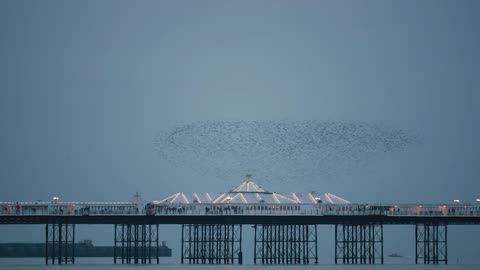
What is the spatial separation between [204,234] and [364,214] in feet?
68.4

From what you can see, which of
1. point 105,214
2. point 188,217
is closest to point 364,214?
point 188,217

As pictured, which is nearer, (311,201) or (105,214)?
(105,214)

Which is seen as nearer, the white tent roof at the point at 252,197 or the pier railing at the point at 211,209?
the pier railing at the point at 211,209

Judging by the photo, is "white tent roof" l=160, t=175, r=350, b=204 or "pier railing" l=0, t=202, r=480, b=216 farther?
"white tent roof" l=160, t=175, r=350, b=204

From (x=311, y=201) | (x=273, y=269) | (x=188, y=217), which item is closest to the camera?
(x=273, y=269)

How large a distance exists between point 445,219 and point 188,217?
98.5 ft

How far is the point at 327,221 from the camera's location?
123m

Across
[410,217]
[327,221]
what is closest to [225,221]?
[327,221]

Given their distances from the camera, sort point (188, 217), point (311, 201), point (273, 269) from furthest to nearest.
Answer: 1. point (311, 201)
2. point (188, 217)
3. point (273, 269)

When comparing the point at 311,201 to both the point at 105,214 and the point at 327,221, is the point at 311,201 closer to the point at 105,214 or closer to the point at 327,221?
the point at 327,221

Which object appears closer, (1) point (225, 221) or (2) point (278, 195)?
(1) point (225, 221)

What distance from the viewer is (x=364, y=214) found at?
121 m

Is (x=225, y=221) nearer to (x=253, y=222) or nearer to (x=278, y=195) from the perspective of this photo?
(x=253, y=222)

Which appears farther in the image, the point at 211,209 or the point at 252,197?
the point at 252,197
